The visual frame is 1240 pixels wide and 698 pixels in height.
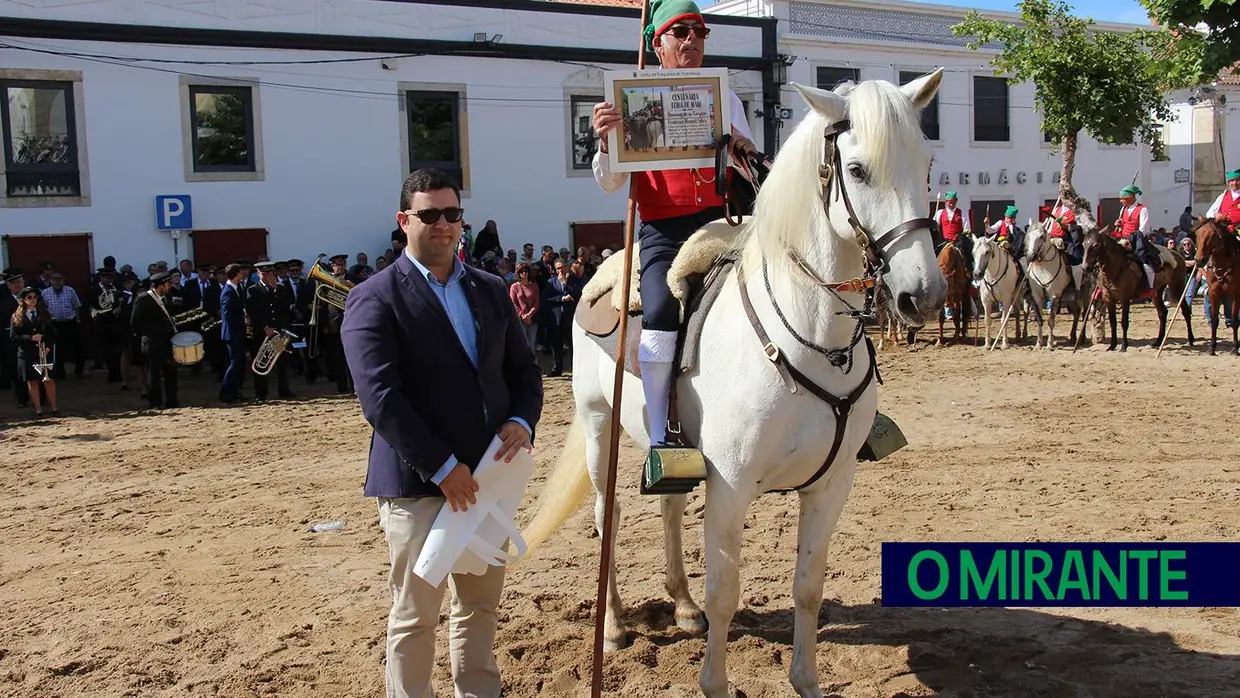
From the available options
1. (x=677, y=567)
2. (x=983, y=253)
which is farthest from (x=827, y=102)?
(x=983, y=253)

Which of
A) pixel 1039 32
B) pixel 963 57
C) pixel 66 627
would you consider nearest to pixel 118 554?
pixel 66 627

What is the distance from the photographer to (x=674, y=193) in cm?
445

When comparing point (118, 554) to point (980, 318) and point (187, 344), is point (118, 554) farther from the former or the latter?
point (980, 318)

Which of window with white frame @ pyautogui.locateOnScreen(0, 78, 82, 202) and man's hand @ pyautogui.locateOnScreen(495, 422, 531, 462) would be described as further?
window with white frame @ pyautogui.locateOnScreen(0, 78, 82, 202)

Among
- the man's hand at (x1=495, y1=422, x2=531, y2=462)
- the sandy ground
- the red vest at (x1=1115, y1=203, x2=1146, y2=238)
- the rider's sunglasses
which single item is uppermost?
the rider's sunglasses

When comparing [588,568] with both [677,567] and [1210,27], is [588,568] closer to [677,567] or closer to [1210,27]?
[677,567]

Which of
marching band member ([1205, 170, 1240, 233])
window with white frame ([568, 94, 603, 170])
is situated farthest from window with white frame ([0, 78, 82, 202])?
marching band member ([1205, 170, 1240, 233])

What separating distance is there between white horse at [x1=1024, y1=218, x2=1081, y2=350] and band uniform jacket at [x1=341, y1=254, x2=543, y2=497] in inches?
607

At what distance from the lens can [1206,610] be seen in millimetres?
5059

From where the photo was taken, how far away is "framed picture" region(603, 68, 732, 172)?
4027 mm

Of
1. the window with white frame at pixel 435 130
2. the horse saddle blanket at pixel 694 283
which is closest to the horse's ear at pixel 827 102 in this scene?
the horse saddle blanket at pixel 694 283

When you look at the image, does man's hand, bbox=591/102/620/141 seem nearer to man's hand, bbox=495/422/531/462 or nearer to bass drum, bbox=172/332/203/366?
man's hand, bbox=495/422/531/462

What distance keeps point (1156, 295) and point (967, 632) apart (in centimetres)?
1476

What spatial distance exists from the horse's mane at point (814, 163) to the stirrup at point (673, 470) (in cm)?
81
